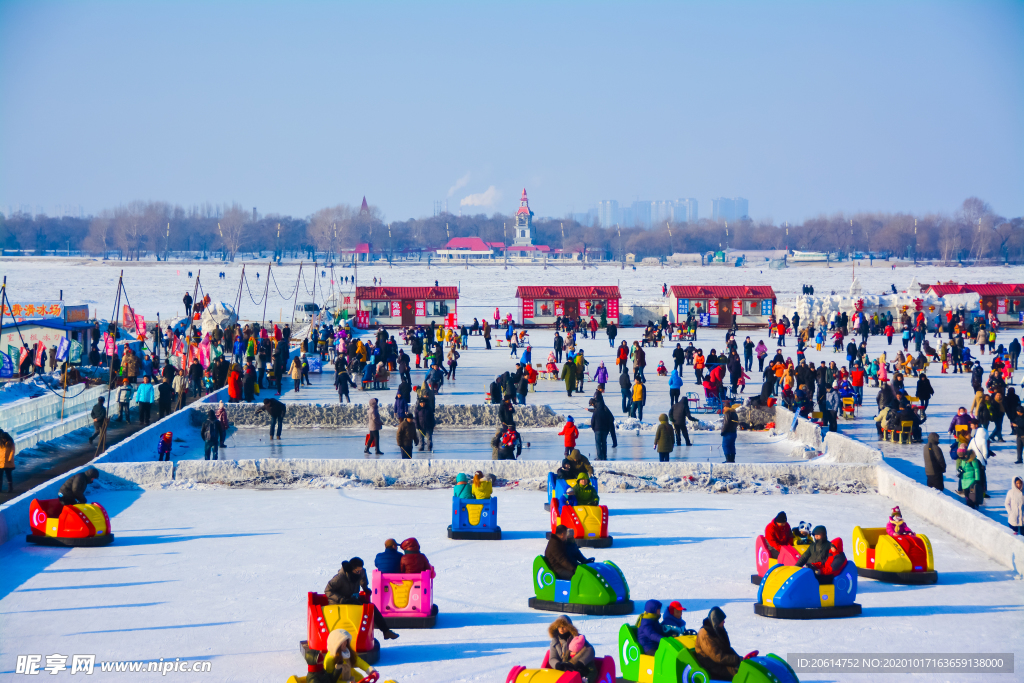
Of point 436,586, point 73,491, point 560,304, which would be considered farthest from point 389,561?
point 560,304

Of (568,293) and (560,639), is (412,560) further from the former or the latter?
(568,293)

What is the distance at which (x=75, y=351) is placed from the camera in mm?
27266

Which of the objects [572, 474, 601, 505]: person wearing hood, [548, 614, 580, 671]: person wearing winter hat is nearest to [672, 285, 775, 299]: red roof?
[572, 474, 601, 505]: person wearing hood

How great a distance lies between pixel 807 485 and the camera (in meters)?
14.1

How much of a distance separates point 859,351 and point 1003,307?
1882cm

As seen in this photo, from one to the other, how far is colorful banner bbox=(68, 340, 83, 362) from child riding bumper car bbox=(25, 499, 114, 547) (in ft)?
58.0

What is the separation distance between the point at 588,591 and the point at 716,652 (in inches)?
81.9

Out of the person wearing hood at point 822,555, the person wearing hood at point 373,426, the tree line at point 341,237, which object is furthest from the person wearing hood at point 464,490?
the tree line at point 341,237

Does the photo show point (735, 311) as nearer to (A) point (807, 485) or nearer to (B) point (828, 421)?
(B) point (828, 421)

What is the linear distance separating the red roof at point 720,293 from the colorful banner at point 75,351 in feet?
75.8

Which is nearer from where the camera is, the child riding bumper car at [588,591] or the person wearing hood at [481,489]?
the child riding bumper car at [588,591]

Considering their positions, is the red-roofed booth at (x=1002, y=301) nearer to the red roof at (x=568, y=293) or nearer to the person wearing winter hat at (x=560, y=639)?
the red roof at (x=568, y=293)

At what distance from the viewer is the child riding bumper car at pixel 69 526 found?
10.5 m

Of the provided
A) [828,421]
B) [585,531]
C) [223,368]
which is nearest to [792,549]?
[585,531]
